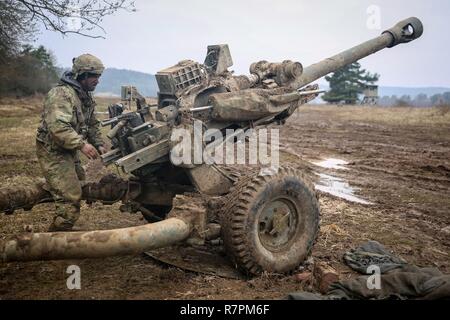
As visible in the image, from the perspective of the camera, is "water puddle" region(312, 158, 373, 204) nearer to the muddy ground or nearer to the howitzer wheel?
the muddy ground

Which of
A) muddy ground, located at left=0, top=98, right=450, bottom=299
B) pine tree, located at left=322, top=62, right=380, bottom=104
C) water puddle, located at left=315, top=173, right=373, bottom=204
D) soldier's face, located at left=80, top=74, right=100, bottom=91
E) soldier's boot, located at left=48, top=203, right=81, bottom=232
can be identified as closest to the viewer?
muddy ground, located at left=0, top=98, right=450, bottom=299

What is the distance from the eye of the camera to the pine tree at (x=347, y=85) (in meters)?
50.6

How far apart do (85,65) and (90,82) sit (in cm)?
21

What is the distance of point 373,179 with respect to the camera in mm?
10461

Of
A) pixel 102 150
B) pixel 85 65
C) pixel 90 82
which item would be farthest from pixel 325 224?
pixel 85 65

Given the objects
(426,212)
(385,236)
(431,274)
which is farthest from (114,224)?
(426,212)

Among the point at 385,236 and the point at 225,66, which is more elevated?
the point at 225,66

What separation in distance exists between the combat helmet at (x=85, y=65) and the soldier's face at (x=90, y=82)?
0.07 m

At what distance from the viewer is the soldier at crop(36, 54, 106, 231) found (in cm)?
463

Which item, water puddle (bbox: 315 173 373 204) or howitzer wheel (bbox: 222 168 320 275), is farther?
water puddle (bbox: 315 173 373 204)

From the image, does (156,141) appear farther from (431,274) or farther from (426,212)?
(426,212)

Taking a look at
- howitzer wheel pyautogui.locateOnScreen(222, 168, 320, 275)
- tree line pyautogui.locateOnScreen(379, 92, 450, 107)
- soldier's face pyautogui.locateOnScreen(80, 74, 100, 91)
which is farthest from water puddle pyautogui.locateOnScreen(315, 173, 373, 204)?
tree line pyautogui.locateOnScreen(379, 92, 450, 107)

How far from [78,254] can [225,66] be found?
2953mm

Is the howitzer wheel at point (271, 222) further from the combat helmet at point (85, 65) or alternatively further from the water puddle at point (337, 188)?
the water puddle at point (337, 188)
